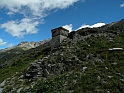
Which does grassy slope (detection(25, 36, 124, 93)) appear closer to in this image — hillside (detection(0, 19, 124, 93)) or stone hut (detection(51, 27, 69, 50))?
hillside (detection(0, 19, 124, 93))

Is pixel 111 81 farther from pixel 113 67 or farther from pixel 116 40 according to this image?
pixel 116 40

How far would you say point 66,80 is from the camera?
14.7m

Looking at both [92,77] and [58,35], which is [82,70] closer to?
[92,77]

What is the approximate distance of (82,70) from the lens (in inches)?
627

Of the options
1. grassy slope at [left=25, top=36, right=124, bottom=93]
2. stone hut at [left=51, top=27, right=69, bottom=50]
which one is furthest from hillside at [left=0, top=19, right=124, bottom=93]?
stone hut at [left=51, top=27, right=69, bottom=50]

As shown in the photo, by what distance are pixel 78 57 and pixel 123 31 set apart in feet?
36.6

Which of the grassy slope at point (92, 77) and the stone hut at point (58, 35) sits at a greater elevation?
the stone hut at point (58, 35)

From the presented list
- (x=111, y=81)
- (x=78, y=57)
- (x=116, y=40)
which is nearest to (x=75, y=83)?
(x=111, y=81)

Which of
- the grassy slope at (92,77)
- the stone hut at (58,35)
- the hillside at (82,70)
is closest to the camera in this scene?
the grassy slope at (92,77)

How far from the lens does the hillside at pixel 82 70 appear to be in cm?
1327

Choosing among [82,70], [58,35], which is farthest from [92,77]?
[58,35]

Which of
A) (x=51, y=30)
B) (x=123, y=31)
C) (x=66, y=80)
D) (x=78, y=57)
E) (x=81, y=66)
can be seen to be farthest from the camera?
(x=51, y=30)

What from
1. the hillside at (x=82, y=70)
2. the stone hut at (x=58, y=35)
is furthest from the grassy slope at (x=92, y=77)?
the stone hut at (x=58, y=35)

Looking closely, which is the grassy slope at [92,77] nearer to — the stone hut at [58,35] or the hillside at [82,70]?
the hillside at [82,70]
